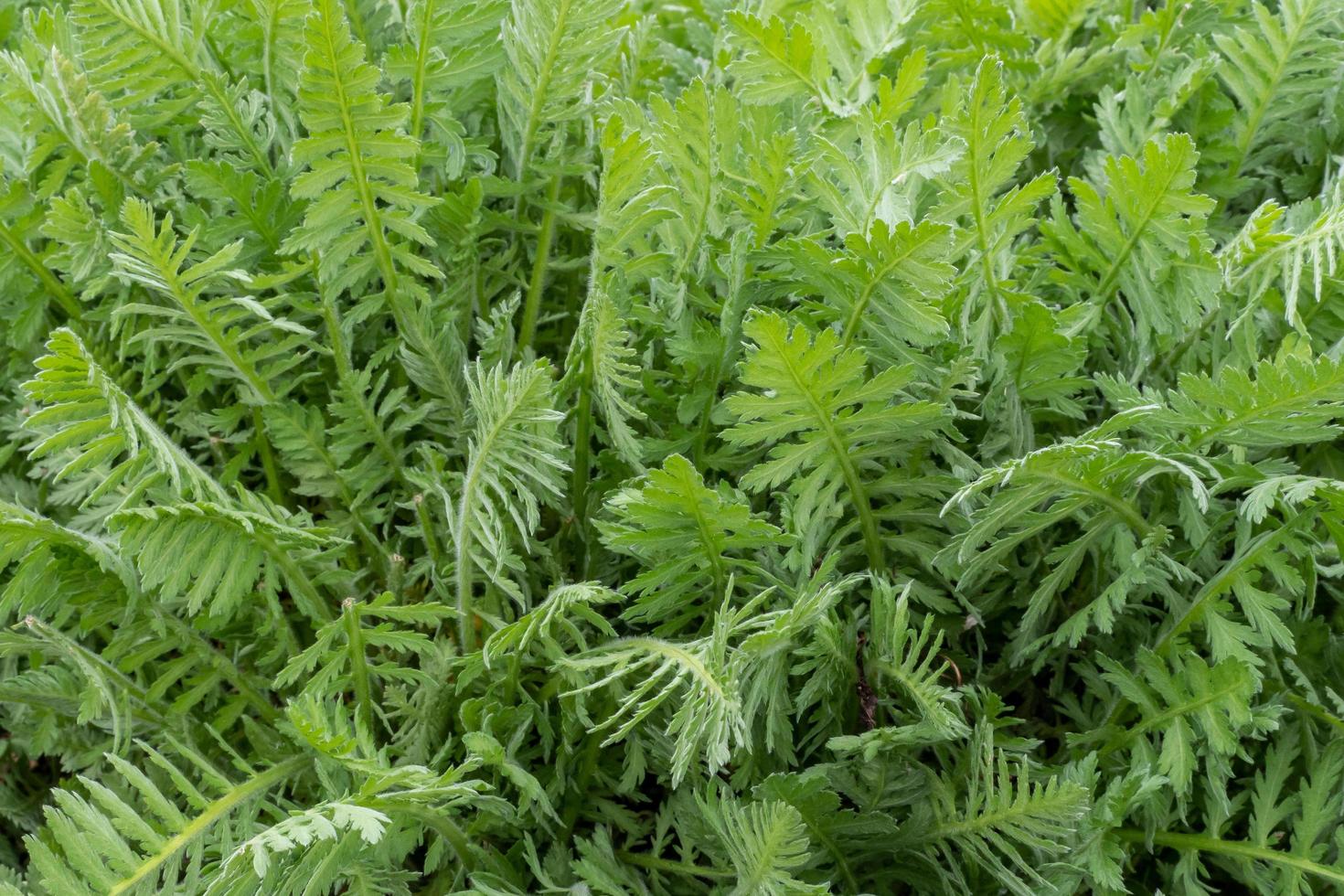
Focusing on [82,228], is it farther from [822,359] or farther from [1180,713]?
[1180,713]

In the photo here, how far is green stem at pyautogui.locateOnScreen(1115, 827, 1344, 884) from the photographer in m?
0.77

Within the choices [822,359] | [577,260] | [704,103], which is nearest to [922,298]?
[822,359]

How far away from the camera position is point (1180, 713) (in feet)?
2.61

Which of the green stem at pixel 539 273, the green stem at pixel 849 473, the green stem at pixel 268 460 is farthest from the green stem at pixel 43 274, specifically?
the green stem at pixel 849 473

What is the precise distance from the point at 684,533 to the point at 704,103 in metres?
0.31

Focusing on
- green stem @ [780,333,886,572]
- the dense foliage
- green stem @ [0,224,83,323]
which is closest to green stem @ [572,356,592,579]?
the dense foliage

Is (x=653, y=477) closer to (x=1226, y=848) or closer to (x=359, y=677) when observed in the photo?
(x=359, y=677)

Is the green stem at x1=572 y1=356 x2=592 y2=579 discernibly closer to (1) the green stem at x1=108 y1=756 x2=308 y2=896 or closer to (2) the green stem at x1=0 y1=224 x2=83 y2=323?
(1) the green stem at x1=108 y1=756 x2=308 y2=896

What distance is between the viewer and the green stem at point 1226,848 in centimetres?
77

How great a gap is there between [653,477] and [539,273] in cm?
33

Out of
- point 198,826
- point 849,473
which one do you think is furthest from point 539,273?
point 198,826

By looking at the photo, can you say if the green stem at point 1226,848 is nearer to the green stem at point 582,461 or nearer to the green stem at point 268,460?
the green stem at point 582,461

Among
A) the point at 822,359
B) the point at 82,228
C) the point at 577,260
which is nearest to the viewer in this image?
the point at 822,359

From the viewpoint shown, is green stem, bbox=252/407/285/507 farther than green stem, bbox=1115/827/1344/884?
Yes
